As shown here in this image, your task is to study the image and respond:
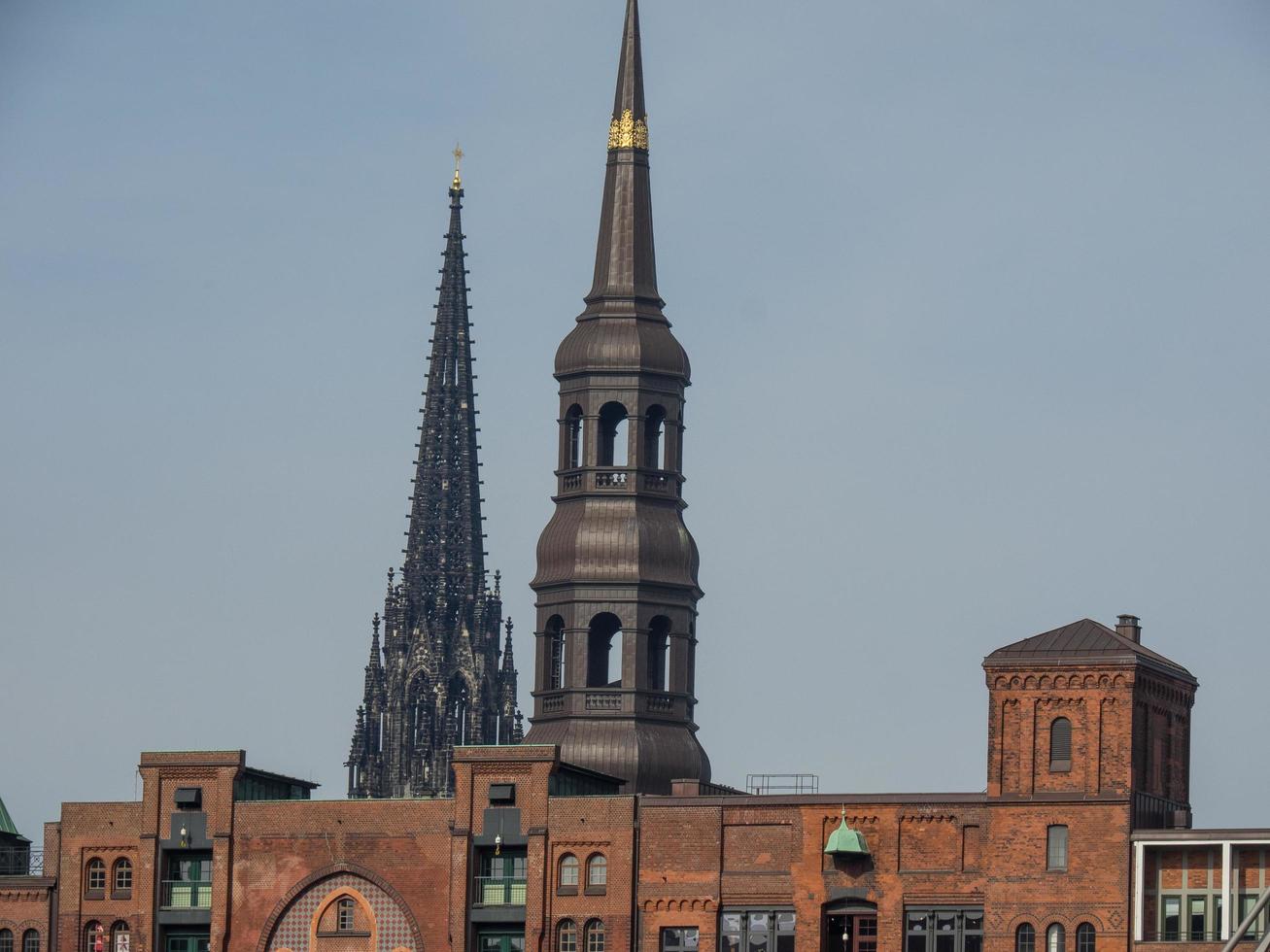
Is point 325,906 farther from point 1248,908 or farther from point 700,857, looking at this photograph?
point 1248,908

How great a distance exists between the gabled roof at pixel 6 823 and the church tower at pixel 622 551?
22633mm

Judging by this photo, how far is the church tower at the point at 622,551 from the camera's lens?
172250 millimetres

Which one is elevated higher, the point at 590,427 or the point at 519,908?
the point at 590,427

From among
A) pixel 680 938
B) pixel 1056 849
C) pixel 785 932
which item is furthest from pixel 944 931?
pixel 680 938

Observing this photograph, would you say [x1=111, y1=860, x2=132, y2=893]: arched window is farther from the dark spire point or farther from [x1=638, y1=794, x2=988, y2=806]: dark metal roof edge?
the dark spire point

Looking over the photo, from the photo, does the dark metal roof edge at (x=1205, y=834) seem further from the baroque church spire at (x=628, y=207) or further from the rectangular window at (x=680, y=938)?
the baroque church spire at (x=628, y=207)

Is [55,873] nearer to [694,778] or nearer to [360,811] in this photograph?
[360,811]

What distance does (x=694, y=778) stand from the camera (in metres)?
170

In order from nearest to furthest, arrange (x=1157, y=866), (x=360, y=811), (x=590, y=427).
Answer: (x=1157, y=866), (x=360, y=811), (x=590, y=427)

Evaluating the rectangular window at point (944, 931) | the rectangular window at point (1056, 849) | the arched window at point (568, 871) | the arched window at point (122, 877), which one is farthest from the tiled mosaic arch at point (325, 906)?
the rectangular window at point (1056, 849)

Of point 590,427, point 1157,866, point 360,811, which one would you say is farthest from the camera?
point 590,427

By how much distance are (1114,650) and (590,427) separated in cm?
2935

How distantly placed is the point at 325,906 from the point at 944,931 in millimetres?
24049

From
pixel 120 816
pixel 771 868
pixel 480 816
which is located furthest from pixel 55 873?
pixel 771 868
